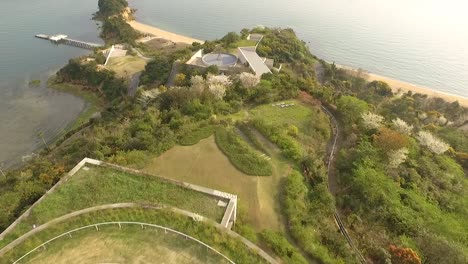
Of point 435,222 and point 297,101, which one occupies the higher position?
point 297,101

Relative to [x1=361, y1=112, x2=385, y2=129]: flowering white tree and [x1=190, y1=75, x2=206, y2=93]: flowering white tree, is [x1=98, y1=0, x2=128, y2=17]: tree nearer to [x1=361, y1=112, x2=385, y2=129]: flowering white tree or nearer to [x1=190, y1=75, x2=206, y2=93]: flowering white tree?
[x1=190, y1=75, x2=206, y2=93]: flowering white tree

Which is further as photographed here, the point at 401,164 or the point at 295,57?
the point at 295,57

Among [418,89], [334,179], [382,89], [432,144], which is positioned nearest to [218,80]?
[334,179]

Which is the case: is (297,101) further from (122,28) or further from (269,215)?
(122,28)

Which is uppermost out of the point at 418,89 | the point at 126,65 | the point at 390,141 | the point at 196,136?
the point at 390,141

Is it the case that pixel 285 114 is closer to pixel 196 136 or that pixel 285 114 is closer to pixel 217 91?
pixel 217 91

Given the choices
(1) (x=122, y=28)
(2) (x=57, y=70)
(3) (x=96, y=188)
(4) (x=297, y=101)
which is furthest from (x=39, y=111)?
(4) (x=297, y=101)
